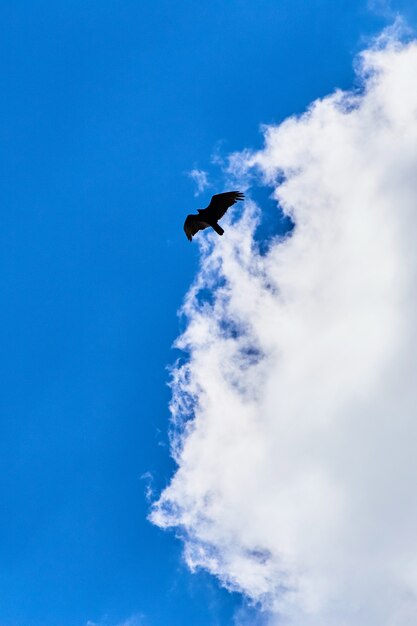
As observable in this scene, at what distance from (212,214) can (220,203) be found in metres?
1.11

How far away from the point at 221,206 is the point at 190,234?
3.53m

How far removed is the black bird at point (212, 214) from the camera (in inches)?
3083

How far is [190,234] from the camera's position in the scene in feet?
264

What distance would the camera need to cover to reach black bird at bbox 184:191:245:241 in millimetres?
78312

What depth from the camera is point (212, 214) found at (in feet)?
260

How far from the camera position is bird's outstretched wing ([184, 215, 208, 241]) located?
79.9 metres

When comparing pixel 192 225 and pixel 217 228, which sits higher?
pixel 192 225

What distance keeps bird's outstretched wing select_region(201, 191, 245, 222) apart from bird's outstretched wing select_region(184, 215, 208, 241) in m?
0.94

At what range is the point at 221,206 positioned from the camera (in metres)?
78.8

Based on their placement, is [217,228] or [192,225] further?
[192,225]

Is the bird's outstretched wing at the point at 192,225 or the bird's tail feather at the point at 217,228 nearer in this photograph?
the bird's tail feather at the point at 217,228

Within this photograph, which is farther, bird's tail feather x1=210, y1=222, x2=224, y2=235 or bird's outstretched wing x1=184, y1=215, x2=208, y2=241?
bird's outstretched wing x1=184, y1=215, x2=208, y2=241

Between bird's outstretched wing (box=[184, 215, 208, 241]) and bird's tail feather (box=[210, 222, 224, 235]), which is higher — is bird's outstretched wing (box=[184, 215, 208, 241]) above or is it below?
above

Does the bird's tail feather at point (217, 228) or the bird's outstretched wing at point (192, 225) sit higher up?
the bird's outstretched wing at point (192, 225)
